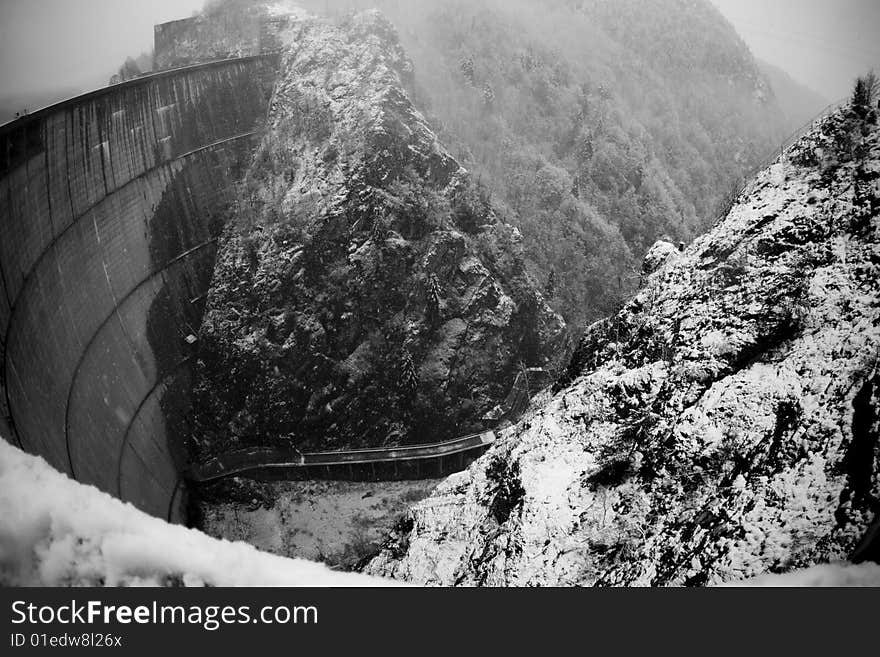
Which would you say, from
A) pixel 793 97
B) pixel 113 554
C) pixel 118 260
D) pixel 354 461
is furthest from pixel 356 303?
pixel 793 97

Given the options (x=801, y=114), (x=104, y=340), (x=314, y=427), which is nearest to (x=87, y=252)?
(x=104, y=340)

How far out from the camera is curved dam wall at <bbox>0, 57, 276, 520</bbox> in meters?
25.8

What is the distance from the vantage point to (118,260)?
34656 mm

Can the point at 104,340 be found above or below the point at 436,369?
above

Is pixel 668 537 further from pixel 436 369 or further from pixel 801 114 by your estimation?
pixel 801 114

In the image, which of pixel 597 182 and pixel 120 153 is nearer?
pixel 120 153

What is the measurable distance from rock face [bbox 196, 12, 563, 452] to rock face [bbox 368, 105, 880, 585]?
2315 cm

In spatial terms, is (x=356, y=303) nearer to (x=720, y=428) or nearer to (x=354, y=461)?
(x=354, y=461)

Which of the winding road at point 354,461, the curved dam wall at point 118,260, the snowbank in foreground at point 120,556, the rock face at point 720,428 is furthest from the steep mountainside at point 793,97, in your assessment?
the snowbank in foreground at point 120,556

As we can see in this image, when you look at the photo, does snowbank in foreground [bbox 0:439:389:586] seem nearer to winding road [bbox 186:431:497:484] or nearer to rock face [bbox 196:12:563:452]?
winding road [bbox 186:431:497:484]

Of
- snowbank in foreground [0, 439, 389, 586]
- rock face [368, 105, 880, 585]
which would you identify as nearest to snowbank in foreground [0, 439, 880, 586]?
snowbank in foreground [0, 439, 389, 586]
